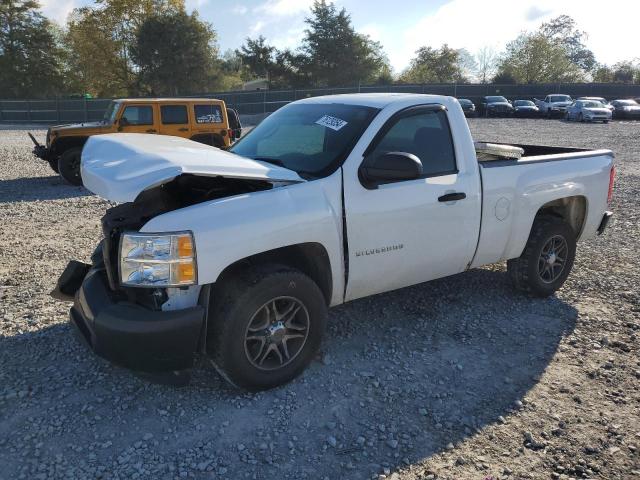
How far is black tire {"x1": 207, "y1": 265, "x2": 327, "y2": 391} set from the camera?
3.10m

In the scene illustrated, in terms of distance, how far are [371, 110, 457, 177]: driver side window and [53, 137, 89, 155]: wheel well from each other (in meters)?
9.43

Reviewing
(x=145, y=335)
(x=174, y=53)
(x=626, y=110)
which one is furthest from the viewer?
(x=174, y=53)

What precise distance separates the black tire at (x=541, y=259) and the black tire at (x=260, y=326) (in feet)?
7.60

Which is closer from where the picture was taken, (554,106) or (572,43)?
(554,106)

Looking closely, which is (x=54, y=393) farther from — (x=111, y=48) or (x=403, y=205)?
(x=111, y=48)

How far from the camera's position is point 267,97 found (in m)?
35.5

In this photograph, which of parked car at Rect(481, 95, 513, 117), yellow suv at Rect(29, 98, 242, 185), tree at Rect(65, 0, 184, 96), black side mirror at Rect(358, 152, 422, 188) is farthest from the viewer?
tree at Rect(65, 0, 184, 96)

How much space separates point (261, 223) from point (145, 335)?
91 cm

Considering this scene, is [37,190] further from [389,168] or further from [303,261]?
[389,168]

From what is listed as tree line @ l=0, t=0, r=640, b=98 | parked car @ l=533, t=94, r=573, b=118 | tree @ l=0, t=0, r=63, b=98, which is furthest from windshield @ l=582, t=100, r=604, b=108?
tree @ l=0, t=0, r=63, b=98

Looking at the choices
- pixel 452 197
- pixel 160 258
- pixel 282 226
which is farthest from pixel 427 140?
pixel 160 258

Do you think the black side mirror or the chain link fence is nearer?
the black side mirror

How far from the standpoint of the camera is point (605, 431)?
122 inches

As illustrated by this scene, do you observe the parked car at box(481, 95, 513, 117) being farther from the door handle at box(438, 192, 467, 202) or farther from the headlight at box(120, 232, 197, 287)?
the headlight at box(120, 232, 197, 287)
